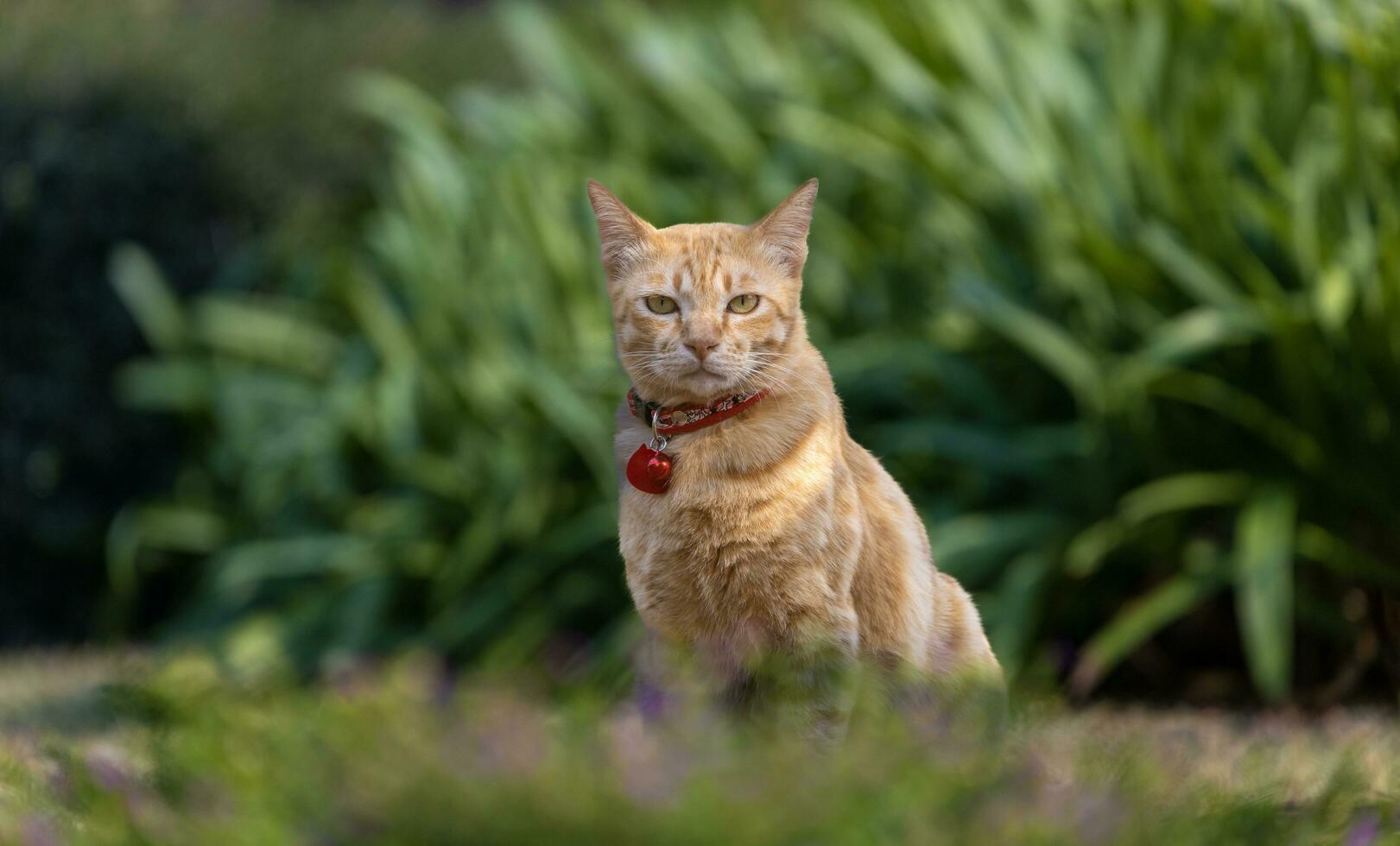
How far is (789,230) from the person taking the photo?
160 cm

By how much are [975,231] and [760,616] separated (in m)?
3.19

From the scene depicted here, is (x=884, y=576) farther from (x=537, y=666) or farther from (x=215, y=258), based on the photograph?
(x=215, y=258)

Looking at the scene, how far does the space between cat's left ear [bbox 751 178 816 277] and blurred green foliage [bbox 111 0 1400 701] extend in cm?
234

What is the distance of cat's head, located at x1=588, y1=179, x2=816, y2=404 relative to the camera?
158cm

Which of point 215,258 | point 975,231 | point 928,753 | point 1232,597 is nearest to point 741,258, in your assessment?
point 928,753

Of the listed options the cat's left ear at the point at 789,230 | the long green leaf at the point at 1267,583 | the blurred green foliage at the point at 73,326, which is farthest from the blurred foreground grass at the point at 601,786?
the blurred green foliage at the point at 73,326

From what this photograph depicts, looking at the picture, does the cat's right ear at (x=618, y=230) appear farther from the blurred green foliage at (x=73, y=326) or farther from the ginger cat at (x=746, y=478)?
the blurred green foliage at (x=73, y=326)

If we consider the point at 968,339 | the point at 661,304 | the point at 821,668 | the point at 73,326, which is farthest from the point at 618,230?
the point at 73,326

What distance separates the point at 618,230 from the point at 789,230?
0.19m

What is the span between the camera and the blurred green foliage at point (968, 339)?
4.06 meters

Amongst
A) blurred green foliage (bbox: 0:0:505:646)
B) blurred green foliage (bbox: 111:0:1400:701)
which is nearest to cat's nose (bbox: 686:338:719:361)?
blurred green foliage (bbox: 111:0:1400:701)

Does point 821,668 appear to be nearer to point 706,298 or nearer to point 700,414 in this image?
point 700,414

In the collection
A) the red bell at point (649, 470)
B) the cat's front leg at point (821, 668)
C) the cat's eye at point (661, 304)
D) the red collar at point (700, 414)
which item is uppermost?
the cat's eye at point (661, 304)

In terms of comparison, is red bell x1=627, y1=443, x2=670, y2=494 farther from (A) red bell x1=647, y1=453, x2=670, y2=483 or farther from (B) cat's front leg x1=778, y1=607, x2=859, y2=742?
(B) cat's front leg x1=778, y1=607, x2=859, y2=742
